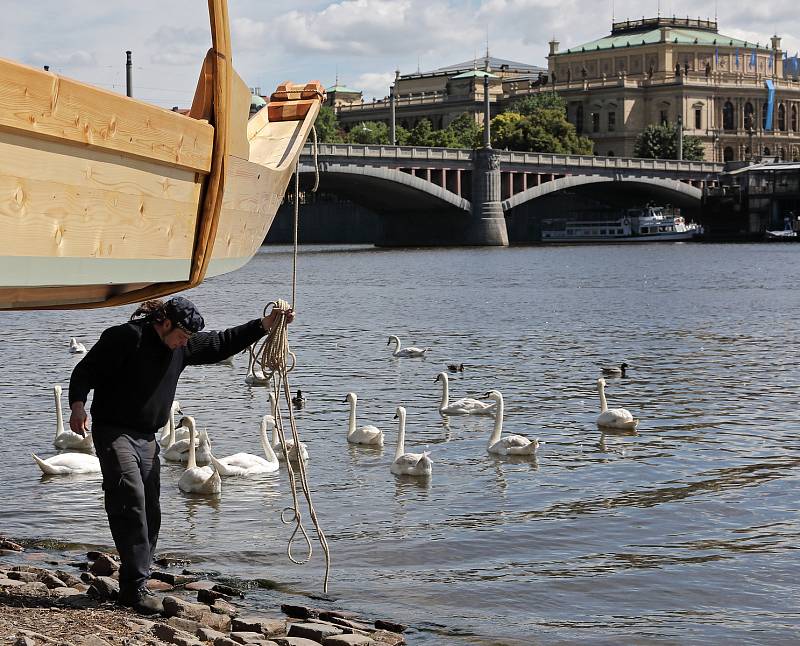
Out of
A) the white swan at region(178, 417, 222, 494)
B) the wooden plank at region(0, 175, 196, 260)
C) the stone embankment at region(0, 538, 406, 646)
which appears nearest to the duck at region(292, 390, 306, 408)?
the white swan at region(178, 417, 222, 494)

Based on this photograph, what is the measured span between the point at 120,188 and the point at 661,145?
12911 centimetres

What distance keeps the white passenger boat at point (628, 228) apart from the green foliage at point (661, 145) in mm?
17185

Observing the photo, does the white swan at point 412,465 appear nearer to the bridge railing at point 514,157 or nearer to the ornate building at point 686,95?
the bridge railing at point 514,157

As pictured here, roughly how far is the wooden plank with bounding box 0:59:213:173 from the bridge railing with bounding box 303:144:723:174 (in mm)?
68803

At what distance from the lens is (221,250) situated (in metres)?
5.51

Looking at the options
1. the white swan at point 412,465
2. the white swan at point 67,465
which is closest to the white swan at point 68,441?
the white swan at point 67,465

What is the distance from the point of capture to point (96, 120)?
4.45 metres

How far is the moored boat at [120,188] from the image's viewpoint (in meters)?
4.14

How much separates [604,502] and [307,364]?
1349cm

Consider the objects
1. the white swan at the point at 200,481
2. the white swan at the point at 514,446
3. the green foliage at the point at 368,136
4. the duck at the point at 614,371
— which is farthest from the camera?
the green foliage at the point at 368,136

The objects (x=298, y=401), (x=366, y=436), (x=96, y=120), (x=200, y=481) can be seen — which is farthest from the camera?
(x=298, y=401)

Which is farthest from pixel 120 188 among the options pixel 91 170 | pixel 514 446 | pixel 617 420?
pixel 617 420

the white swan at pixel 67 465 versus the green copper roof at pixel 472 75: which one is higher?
the green copper roof at pixel 472 75

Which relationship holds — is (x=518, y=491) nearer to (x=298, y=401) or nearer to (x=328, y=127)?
(x=298, y=401)
